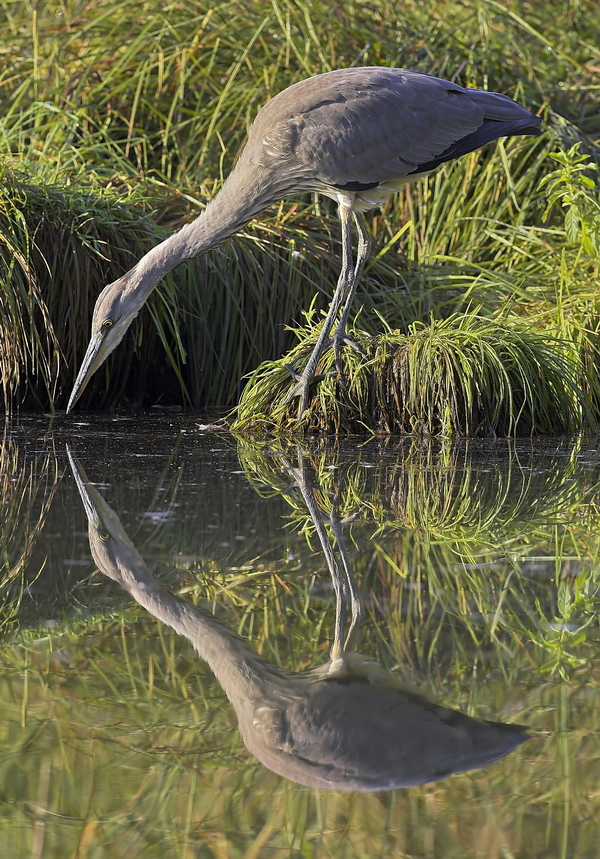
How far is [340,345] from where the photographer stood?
4910 mm

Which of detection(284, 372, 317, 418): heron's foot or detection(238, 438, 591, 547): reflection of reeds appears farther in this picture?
detection(284, 372, 317, 418): heron's foot

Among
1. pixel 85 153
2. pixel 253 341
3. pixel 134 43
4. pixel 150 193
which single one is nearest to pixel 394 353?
pixel 253 341

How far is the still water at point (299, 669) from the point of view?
1654mm

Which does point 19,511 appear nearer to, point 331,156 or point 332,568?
point 332,568

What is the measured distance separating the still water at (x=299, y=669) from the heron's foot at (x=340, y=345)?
119 centimetres

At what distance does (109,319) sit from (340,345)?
102 centimetres

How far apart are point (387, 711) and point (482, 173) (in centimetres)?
545

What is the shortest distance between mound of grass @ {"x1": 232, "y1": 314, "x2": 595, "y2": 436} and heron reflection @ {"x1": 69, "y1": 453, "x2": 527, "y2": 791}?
8.09 feet

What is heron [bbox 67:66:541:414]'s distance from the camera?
188 inches

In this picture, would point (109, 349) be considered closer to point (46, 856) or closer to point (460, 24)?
point (46, 856)

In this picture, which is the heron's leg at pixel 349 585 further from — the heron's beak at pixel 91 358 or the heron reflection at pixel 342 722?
the heron's beak at pixel 91 358

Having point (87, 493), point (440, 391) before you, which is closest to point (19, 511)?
point (87, 493)

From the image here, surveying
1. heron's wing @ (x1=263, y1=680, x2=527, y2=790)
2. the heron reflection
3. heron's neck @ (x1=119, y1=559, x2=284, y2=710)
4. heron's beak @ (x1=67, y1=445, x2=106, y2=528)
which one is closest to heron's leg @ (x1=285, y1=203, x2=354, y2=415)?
heron's beak @ (x1=67, y1=445, x2=106, y2=528)

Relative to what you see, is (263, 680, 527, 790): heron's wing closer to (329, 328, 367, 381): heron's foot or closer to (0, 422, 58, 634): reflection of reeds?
(0, 422, 58, 634): reflection of reeds
